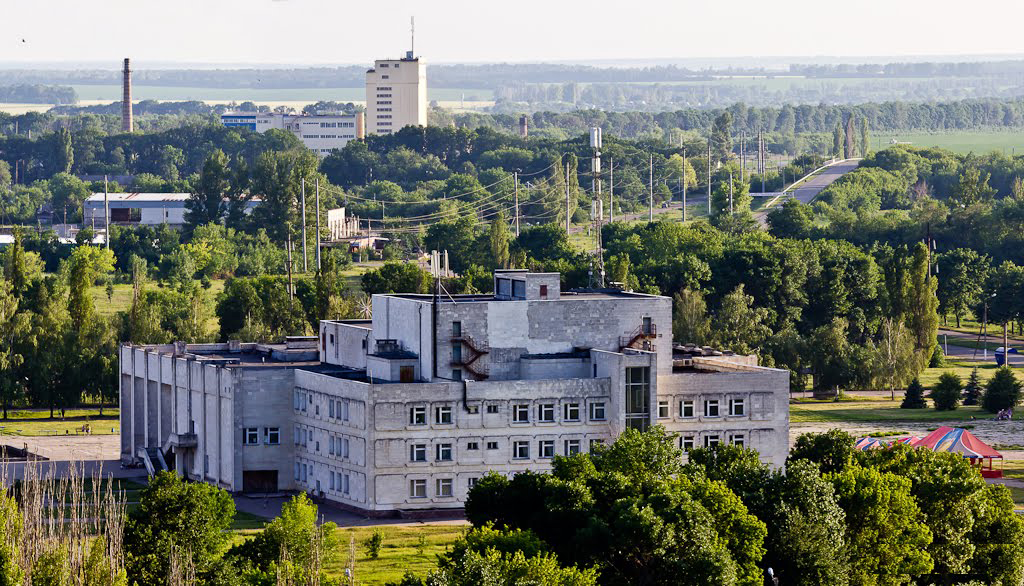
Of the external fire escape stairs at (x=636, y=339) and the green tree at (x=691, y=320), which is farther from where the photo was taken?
the green tree at (x=691, y=320)

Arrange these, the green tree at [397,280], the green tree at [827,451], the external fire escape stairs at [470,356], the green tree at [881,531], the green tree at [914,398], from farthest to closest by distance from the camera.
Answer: the green tree at [397,280]
the green tree at [914,398]
the external fire escape stairs at [470,356]
the green tree at [827,451]
the green tree at [881,531]

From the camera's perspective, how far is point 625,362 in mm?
81500

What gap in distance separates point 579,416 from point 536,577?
27.8 meters

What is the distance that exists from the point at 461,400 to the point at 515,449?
2881 millimetres

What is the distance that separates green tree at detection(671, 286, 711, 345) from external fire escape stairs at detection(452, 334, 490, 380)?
134ft

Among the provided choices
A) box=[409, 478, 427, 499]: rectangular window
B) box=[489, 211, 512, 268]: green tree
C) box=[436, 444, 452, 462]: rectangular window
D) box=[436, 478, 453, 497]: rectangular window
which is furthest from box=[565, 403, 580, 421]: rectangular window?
box=[489, 211, 512, 268]: green tree

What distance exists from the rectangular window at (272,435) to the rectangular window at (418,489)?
7.31 meters

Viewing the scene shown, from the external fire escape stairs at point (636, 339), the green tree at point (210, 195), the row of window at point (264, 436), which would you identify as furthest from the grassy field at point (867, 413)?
the green tree at point (210, 195)

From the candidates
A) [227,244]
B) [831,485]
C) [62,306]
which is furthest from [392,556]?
[227,244]

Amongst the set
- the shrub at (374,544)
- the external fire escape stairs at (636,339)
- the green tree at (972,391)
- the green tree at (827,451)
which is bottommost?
the shrub at (374,544)

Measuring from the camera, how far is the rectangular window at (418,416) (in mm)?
80688

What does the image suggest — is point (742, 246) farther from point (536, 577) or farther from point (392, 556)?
point (536, 577)

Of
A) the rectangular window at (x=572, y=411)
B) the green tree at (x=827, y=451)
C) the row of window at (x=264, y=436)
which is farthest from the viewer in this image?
the row of window at (x=264, y=436)

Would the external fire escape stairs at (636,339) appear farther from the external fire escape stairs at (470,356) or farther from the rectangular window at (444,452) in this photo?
the rectangular window at (444,452)
